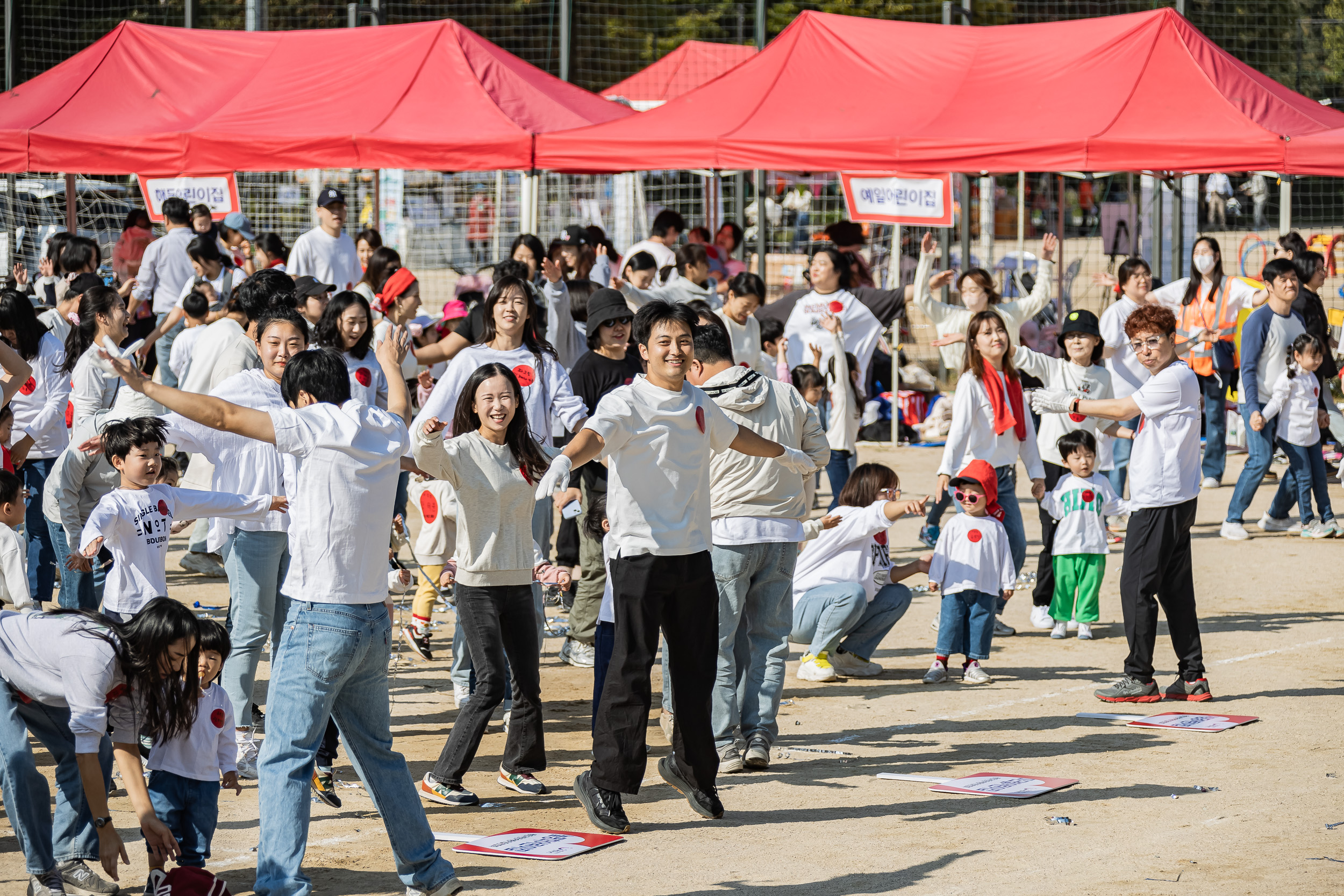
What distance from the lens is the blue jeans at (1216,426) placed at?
1381 cm

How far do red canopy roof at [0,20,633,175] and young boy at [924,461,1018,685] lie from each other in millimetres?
6464

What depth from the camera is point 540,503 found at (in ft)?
24.4

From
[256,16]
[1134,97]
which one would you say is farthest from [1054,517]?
[256,16]

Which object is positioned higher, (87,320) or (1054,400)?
(87,320)

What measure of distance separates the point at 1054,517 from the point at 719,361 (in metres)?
3.41

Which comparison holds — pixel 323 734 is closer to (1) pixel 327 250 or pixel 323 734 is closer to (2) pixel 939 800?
(2) pixel 939 800

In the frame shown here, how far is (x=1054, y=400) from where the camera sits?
7.71 metres

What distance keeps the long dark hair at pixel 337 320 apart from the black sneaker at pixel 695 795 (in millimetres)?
2561

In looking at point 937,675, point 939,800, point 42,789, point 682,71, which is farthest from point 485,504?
point 682,71

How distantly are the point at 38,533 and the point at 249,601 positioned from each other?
2.96 meters

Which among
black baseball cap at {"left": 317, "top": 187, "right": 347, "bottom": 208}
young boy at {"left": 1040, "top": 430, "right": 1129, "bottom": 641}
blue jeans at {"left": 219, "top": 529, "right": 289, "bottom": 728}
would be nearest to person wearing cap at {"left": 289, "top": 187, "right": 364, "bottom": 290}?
black baseball cap at {"left": 317, "top": 187, "right": 347, "bottom": 208}

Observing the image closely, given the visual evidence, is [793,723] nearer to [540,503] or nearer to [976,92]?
[540,503]

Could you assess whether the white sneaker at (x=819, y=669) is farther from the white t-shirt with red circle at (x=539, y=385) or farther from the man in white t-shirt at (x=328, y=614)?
the man in white t-shirt at (x=328, y=614)

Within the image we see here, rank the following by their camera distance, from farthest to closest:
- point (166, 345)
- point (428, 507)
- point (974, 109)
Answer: point (166, 345) < point (974, 109) < point (428, 507)
